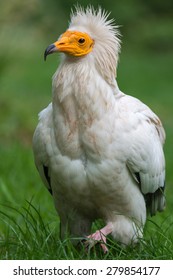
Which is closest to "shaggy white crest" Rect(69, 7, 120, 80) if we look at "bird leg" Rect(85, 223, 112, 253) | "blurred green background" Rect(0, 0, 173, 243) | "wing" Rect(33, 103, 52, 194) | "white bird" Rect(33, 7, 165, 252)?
"white bird" Rect(33, 7, 165, 252)

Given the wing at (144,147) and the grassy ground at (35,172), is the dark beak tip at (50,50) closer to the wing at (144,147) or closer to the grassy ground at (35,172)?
the wing at (144,147)

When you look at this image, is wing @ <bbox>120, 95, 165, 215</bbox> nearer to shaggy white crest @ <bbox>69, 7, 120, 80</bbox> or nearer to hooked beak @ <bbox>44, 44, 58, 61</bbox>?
shaggy white crest @ <bbox>69, 7, 120, 80</bbox>

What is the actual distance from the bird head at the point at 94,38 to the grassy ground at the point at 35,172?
3.64 feet

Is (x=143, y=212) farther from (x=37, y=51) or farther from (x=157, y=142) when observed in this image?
(x=37, y=51)

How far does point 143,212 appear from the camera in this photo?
5.09m

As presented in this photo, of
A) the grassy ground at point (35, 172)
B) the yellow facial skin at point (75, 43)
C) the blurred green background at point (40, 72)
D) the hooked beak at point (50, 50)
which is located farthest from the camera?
the blurred green background at point (40, 72)

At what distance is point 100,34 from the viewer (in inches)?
188

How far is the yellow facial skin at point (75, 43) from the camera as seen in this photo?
465 centimetres

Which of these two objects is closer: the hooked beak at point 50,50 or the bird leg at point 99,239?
the hooked beak at point 50,50

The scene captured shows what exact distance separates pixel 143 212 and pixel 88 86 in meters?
0.99

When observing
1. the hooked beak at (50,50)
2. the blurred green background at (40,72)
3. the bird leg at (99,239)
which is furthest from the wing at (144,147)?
the blurred green background at (40,72)

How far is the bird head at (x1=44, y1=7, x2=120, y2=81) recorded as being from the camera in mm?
4723

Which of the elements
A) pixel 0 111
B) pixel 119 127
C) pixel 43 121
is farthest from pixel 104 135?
pixel 0 111
